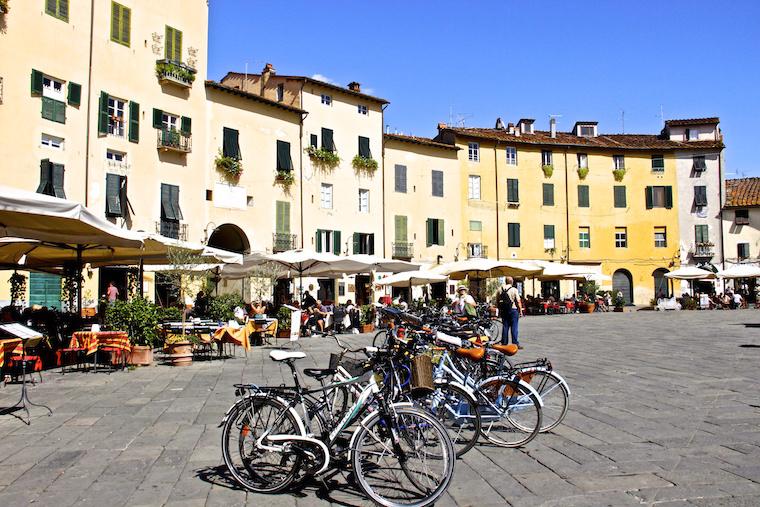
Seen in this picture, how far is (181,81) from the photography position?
91.4ft

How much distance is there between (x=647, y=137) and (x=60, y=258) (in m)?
45.3

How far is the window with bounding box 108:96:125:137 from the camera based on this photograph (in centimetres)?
2534

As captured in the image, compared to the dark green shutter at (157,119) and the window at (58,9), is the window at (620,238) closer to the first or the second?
the dark green shutter at (157,119)

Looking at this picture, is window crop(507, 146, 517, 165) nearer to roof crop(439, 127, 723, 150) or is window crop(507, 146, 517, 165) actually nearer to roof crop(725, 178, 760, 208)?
roof crop(439, 127, 723, 150)

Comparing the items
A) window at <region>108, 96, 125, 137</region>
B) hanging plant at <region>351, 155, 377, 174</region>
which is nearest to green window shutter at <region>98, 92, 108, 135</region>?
window at <region>108, 96, 125, 137</region>

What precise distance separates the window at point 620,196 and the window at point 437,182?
13.8m

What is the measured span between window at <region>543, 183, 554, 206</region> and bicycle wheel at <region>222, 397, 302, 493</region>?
42489mm

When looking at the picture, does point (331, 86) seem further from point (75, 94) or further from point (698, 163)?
point (698, 163)

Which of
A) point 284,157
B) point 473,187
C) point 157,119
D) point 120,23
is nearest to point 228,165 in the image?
point 284,157

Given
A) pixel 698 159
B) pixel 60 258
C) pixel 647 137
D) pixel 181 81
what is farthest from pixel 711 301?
pixel 60 258

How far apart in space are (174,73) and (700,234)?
1450 inches

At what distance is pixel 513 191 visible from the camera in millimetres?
44188

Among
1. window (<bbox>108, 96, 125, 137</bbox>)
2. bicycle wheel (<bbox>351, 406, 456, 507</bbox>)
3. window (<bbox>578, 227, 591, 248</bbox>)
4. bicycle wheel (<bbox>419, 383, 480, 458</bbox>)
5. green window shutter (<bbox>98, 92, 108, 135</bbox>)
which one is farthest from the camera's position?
window (<bbox>578, 227, 591, 248</bbox>)

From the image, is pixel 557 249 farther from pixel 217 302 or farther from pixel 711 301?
pixel 217 302
